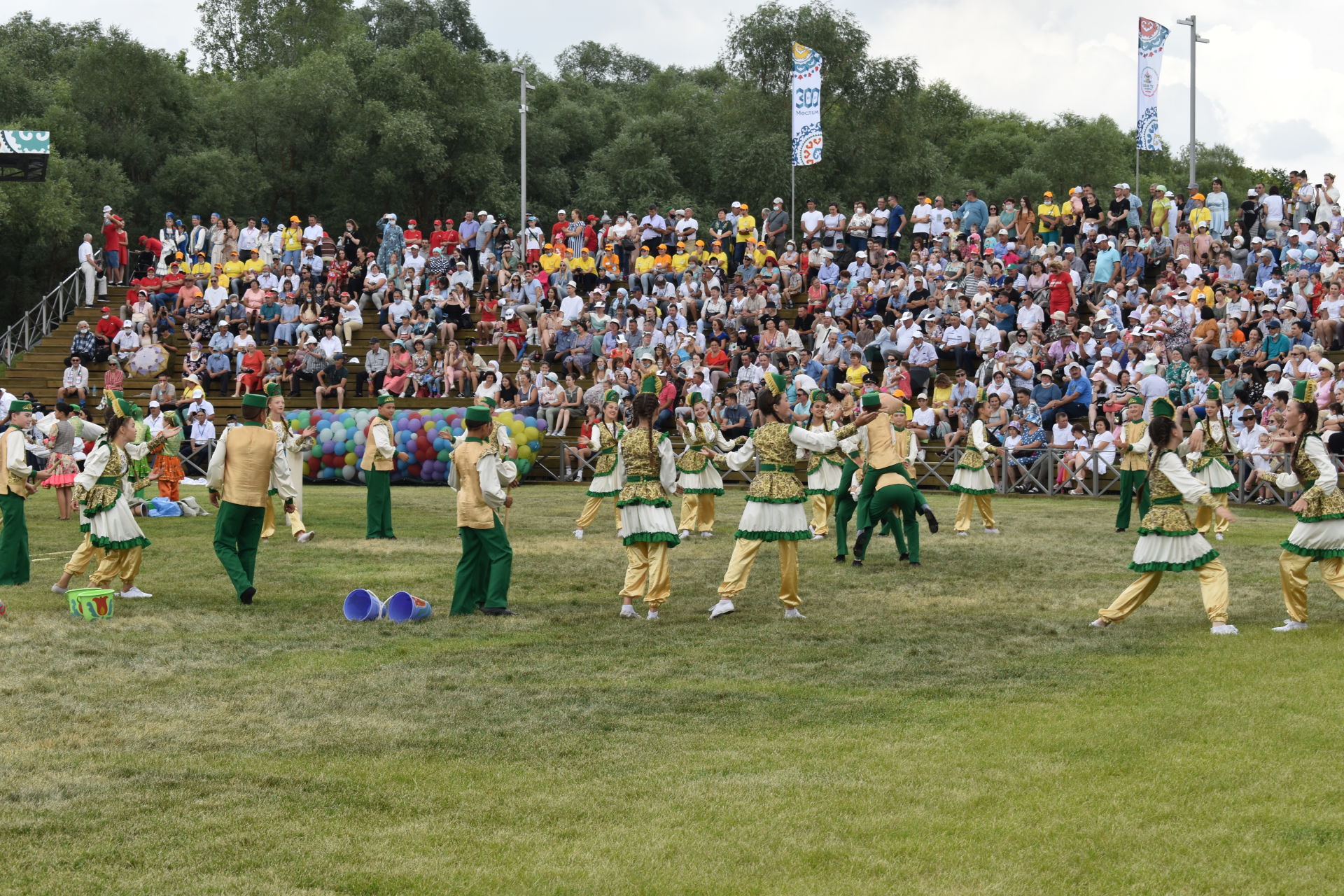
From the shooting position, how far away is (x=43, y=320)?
1391 inches

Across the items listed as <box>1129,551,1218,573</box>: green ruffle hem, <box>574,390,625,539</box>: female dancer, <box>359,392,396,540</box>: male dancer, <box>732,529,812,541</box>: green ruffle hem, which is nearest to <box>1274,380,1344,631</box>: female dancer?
<box>1129,551,1218,573</box>: green ruffle hem

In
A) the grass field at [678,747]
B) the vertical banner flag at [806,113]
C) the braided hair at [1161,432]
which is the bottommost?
the grass field at [678,747]

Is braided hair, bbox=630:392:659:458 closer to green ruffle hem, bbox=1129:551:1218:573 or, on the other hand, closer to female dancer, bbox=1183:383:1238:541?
green ruffle hem, bbox=1129:551:1218:573

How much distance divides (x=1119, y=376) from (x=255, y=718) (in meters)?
18.2

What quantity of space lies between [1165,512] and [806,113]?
78.7 ft

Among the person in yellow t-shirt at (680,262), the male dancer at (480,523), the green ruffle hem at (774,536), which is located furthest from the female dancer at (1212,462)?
the person in yellow t-shirt at (680,262)

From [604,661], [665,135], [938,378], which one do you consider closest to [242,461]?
[604,661]

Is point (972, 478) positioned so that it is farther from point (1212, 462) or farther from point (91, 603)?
point (91, 603)

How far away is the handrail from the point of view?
114ft

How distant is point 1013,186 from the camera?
59.1 m

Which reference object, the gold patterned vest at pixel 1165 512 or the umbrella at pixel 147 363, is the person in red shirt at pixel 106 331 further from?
the gold patterned vest at pixel 1165 512

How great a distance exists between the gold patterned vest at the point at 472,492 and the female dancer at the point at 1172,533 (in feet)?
17.7

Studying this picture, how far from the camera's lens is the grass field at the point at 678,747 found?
609cm

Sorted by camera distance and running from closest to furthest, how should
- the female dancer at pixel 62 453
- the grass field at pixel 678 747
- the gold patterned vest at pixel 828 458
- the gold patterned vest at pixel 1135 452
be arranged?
the grass field at pixel 678 747 < the gold patterned vest at pixel 828 458 < the gold patterned vest at pixel 1135 452 < the female dancer at pixel 62 453
